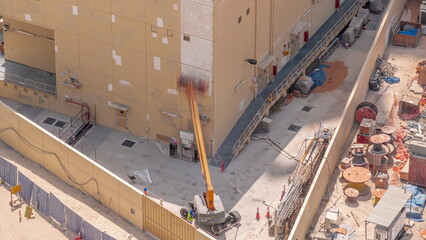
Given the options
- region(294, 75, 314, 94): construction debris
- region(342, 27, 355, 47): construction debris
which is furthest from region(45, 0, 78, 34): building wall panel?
region(342, 27, 355, 47): construction debris

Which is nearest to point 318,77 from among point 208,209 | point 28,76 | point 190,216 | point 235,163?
point 235,163

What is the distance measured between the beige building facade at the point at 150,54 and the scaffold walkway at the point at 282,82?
0.65 meters

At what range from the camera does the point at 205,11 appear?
265 ft

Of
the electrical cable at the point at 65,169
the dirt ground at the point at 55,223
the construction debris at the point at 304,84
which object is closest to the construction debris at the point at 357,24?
the construction debris at the point at 304,84

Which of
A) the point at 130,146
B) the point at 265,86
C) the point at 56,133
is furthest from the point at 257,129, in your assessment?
the point at 56,133

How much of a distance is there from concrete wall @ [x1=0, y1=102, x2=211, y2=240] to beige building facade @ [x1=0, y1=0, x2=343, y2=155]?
4512 mm

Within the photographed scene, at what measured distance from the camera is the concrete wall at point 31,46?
93.0 meters

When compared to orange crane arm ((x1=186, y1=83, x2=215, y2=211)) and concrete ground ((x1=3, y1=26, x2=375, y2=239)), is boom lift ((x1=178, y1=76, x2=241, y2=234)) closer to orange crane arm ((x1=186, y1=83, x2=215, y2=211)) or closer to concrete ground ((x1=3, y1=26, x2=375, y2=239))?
orange crane arm ((x1=186, y1=83, x2=215, y2=211))

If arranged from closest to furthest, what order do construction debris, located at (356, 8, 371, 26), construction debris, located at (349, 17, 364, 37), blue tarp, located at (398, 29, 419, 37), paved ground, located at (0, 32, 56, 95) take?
1. paved ground, located at (0, 32, 56, 95)
2. construction debris, located at (349, 17, 364, 37)
3. blue tarp, located at (398, 29, 419, 37)
4. construction debris, located at (356, 8, 371, 26)

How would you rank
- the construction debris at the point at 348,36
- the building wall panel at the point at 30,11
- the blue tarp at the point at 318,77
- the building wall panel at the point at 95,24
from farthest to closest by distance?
the construction debris at the point at 348,36
the blue tarp at the point at 318,77
the building wall panel at the point at 30,11
the building wall panel at the point at 95,24

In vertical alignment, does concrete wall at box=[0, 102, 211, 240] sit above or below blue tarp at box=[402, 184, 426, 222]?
above

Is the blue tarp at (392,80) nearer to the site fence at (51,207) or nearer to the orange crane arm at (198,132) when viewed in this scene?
the orange crane arm at (198,132)

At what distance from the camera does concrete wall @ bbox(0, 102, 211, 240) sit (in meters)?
78.7

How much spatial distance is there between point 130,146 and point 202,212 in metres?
12.0
